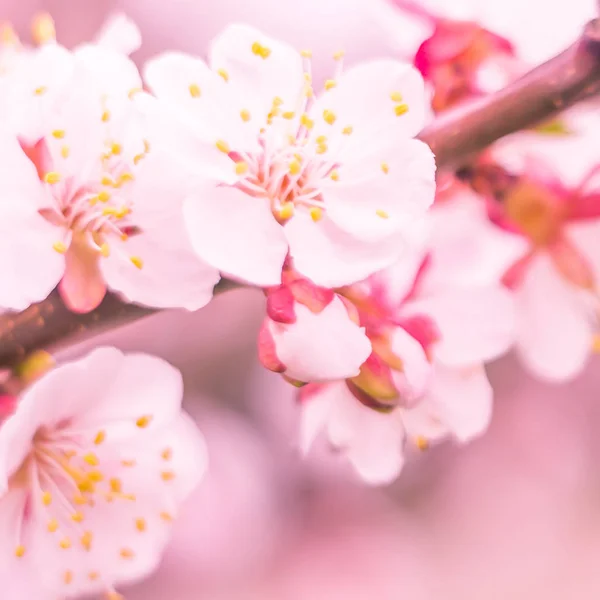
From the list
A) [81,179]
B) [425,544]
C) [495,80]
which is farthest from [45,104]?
[425,544]

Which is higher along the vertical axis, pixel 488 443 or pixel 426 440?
pixel 426 440

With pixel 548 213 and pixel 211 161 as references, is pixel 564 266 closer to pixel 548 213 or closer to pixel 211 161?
pixel 548 213

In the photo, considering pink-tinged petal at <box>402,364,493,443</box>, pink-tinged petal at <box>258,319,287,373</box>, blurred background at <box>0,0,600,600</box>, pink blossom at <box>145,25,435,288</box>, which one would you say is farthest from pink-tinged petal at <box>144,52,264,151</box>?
blurred background at <box>0,0,600,600</box>

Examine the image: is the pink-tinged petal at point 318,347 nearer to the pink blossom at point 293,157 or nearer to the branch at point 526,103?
the pink blossom at point 293,157

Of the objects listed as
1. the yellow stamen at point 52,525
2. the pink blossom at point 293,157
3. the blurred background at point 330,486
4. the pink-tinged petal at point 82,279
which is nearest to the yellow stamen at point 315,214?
the pink blossom at point 293,157

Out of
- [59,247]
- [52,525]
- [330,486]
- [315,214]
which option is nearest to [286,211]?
[315,214]

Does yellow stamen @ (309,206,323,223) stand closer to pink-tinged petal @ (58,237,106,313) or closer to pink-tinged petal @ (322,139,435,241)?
pink-tinged petal @ (322,139,435,241)

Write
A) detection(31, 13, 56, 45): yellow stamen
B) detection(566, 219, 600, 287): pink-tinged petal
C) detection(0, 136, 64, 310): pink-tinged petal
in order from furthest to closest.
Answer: detection(566, 219, 600, 287): pink-tinged petal, detection(31, 13, 56, 45): yellow stamen, detection(0, 136, 64, 310): pink-tinged petal
